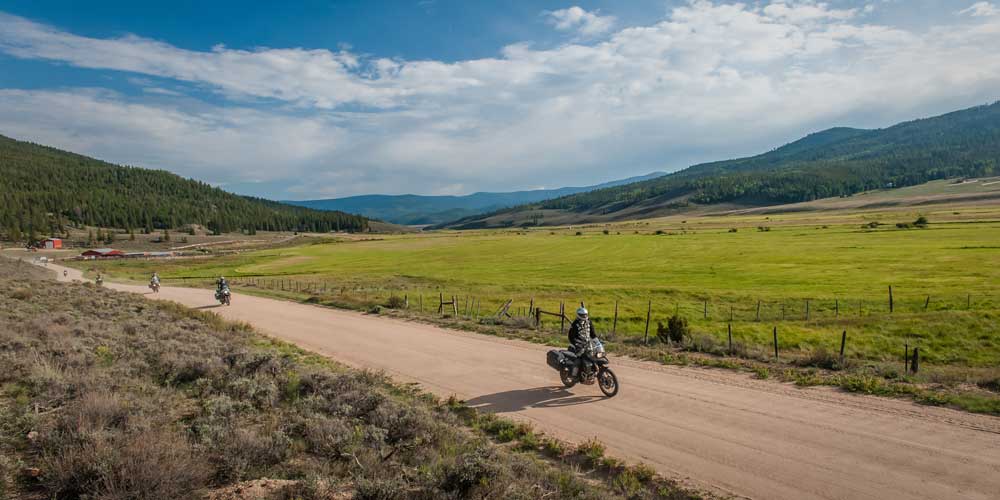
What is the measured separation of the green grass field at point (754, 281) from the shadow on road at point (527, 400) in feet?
29.4

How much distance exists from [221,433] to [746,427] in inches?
436

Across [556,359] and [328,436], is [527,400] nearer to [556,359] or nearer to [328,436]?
[556,359]

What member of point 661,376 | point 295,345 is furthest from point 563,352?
point 295,345

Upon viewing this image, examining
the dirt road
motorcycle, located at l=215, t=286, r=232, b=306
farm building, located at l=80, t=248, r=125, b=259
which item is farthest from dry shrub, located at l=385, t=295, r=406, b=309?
farm building, located at l=80, t=248, r=125, b=259

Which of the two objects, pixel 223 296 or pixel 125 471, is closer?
pixel 125 471

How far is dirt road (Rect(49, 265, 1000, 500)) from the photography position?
9.27m

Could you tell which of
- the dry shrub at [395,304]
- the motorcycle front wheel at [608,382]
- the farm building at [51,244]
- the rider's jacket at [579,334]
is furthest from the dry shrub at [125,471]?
the farm building at [51,244]

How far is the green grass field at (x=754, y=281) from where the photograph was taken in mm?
28406

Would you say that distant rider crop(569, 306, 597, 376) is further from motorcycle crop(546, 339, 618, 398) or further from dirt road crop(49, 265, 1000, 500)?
dirt road crop(49, 265, 1000, 500)

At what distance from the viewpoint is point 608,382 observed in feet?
47.6

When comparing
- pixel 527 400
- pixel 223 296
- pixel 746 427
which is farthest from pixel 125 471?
pixel 223 296

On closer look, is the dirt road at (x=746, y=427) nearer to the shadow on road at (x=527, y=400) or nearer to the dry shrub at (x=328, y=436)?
the shadow on road at (x=527, y=400)

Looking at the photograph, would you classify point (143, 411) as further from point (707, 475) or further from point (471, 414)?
point (707, 475)

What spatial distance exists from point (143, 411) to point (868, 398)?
56.5 feet
